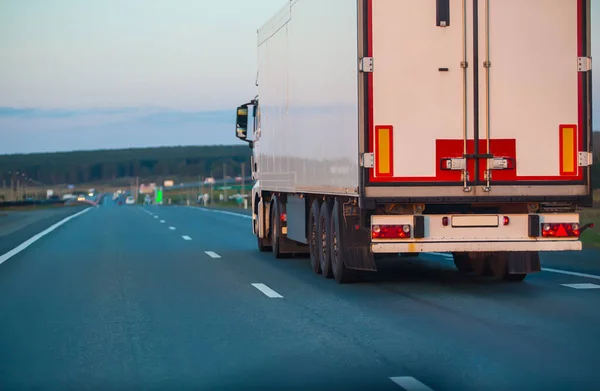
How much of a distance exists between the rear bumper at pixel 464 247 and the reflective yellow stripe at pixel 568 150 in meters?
0.90

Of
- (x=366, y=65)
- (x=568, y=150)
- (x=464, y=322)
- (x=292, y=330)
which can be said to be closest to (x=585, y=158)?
(x=568, y=150)

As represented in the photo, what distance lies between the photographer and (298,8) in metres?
16.0

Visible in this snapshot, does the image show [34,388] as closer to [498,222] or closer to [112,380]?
[112,380]

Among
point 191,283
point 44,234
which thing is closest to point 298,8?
point 191,283

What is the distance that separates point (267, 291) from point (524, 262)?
10.7ft

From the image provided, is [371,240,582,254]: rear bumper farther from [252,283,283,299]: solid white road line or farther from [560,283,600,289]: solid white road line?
[252,283,283,299]: solid white road line

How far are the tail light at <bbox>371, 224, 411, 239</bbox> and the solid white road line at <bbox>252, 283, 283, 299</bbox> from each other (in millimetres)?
1378

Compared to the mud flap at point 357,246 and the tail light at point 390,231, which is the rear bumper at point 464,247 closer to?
the tail light at point 390,231

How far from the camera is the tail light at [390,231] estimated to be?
12.8m

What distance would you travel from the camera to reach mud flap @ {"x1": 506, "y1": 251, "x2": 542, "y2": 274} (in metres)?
13.7

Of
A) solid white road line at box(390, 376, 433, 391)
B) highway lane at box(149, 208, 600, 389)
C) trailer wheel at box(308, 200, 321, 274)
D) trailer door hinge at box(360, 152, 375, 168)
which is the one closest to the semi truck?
trailer door hinge at box(360, 152, 375, 168)

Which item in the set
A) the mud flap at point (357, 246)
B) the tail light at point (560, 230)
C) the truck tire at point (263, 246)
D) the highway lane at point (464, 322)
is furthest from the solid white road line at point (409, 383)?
the truck tire at point (263, 246)

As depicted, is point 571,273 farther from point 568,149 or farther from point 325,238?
point 325,238

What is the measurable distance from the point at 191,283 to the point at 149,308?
3.03 metres
